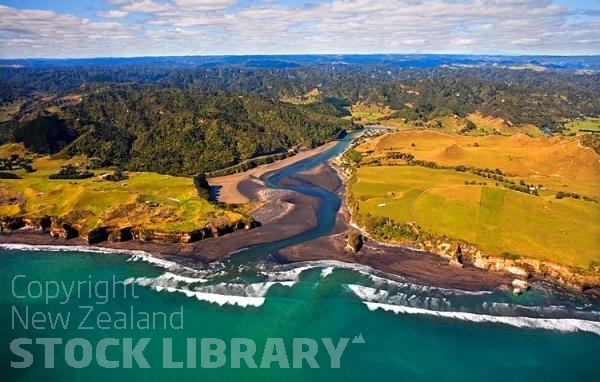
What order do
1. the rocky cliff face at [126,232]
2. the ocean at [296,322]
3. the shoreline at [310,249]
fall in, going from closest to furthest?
the ocean at [296,322], the shoreline at [310,249], the rocky cliff face at [126,232]

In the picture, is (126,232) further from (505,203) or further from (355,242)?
(505,203)

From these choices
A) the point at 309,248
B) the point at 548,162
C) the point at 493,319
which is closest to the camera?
the point at 493,319

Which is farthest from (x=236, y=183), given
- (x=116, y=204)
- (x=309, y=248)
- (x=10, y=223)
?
(x=10, y=223)

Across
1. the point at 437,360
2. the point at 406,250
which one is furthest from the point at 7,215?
the point at 437,360

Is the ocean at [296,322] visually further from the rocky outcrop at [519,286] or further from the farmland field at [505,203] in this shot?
the farmland field at [505,203]

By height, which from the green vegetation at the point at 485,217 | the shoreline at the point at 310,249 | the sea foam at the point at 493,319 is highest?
the green vegetation at the point at 485,217

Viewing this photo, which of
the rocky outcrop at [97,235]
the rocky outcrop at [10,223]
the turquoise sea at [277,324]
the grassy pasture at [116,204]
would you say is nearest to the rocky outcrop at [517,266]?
the turquoise sea at [277,324]

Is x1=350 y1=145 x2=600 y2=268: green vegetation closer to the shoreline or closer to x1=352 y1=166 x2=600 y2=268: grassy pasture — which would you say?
x1=352 y1=166 x2=600 y2=268: grassy pasture

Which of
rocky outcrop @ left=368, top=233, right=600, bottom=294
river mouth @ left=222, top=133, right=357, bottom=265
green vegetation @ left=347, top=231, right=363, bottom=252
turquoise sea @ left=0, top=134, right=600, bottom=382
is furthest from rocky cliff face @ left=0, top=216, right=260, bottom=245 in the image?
rocky outcrop @ left=368, top=233, right=600, bottom=294

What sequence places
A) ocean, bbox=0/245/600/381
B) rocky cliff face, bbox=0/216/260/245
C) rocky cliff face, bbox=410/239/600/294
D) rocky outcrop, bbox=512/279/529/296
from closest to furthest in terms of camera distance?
1. ocean, bbox=0/245/600/381
2. rocky outcrop, bbox=512/279/529/296
3. rocky cliff face, bbox=410/239/600/294
4. rocky cliff face, bbox=0/216/260/245
